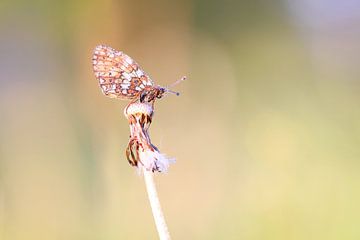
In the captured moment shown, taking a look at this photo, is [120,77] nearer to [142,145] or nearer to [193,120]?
[142,145]

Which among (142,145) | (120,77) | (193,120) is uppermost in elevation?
(193,120)

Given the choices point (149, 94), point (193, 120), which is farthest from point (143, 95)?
point (193, 120)

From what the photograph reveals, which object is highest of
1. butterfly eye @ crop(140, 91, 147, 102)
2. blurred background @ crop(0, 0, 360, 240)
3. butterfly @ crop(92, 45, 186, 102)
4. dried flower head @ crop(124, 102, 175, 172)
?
blurred background @ crop(0, 0, 360, 240)

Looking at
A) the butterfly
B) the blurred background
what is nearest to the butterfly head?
the butterfly

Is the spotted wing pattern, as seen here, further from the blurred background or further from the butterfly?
the blurred background

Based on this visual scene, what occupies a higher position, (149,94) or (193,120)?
(193,120)

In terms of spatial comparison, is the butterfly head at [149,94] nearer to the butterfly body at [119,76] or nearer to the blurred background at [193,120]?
the butterfly body at [119,76]

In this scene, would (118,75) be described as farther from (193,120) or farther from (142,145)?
(193,120)

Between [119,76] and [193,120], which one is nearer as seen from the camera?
[119,76]

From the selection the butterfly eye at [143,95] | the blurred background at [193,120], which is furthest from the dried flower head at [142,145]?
the blurred background at [193,120]
